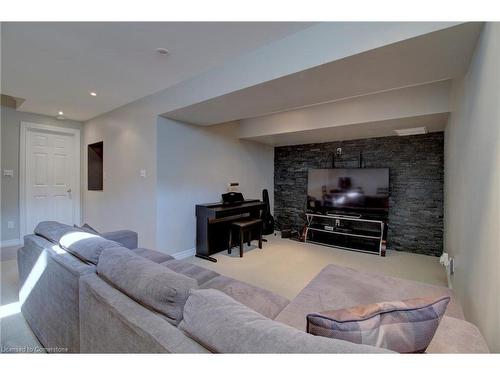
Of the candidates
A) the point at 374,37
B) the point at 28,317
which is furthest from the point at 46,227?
the point at 374,37

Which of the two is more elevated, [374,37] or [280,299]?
[374,37]

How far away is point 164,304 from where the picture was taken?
2.88ft

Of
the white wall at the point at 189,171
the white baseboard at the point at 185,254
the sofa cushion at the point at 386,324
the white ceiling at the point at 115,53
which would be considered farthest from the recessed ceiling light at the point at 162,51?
the white baseboard at the point at 185,254

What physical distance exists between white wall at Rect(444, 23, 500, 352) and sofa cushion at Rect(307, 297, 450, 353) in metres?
0.43

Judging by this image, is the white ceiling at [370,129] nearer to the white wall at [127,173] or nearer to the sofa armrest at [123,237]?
the white wall at [127,173]

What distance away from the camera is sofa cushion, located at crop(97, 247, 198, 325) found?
878 mm

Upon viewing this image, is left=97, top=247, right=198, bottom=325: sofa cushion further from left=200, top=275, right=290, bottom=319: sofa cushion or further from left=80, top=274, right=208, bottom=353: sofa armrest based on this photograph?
left=200, top=275, right=290, bottom=319: sofa cushion

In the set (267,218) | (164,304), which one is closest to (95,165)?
(267,218)

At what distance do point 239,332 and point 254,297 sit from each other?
2.58ft

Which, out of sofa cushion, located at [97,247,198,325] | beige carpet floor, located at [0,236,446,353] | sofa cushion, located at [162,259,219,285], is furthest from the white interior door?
sofa cushion, located at [97,247,198,325]

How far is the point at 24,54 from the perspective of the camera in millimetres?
2176

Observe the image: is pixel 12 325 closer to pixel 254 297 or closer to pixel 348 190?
pixel 254 297

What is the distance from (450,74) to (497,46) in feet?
3.11
